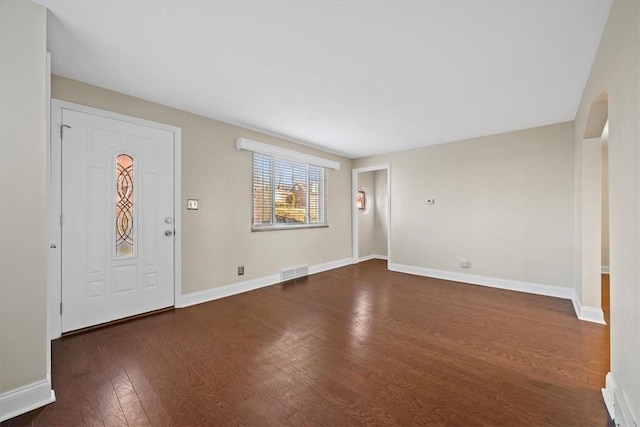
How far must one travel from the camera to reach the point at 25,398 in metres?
1.58

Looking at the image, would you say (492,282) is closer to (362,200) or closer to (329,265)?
(329,265)

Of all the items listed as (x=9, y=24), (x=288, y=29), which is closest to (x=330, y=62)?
(x=288, y=29)

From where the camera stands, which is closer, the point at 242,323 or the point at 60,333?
the point at 60,333

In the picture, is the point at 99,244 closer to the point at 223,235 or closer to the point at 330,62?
the point at 223,235

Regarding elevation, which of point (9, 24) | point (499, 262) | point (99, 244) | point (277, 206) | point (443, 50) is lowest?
point (499, 262)

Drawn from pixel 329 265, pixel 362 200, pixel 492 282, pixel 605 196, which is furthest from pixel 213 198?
pixel 605 196

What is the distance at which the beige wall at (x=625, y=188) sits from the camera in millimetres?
1189

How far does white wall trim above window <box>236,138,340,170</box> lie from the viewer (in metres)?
3.86

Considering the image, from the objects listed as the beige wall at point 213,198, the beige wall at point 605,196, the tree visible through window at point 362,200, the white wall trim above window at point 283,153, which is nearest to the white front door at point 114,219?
the beige wall at point 213,198

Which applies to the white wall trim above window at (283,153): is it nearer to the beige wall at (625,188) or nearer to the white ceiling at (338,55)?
the white ceiling at (338,55)

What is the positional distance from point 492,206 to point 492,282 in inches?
48.2

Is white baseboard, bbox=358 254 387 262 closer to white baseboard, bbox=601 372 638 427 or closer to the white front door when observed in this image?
the white front door

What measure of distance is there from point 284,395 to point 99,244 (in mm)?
2423

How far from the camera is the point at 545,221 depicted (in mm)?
3830
